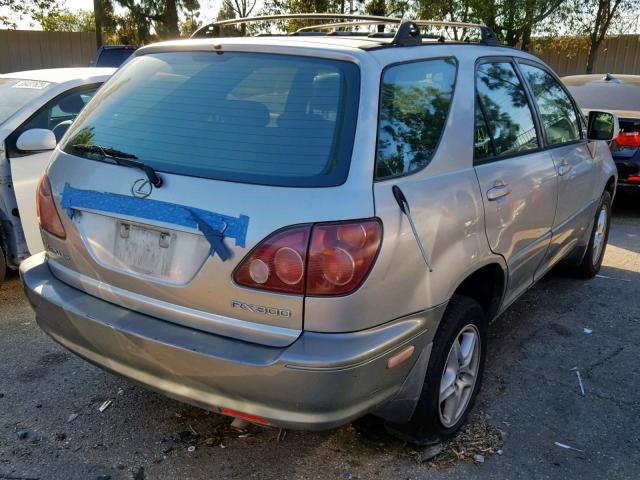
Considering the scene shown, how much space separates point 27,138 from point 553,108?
10.8 feet

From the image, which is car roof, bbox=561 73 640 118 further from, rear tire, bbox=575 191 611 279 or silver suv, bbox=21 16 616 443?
silver suv, bbox=21 16 616 443

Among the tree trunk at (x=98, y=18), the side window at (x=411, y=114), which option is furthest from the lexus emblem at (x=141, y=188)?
the tree trunk at (x=98, y=18)

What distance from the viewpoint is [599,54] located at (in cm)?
2023

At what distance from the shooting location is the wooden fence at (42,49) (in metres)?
20.0

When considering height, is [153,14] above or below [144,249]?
above

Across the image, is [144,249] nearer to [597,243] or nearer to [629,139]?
[597,243]

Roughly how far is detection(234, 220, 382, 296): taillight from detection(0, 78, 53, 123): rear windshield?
3.24 meters

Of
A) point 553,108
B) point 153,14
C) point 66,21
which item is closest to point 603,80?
point 553,108

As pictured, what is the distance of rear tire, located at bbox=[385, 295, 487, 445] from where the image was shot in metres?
2.63

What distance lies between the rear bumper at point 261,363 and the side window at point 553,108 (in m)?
1.87

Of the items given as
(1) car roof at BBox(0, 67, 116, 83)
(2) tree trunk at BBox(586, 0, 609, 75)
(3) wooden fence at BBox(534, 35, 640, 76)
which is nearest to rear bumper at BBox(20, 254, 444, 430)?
(1) car roof at BBox(0, 67, 116, 83)

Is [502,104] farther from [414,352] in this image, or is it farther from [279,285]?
[279,285]

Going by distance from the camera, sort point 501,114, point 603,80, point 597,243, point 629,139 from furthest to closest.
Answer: point 603,80 → point 629,139 → point 597,243 → point 501,114

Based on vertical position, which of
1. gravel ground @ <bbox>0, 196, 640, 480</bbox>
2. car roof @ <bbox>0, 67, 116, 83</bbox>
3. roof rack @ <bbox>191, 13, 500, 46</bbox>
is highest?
roof rack @ <bbox>191, 13, 500, 46</bbox>
